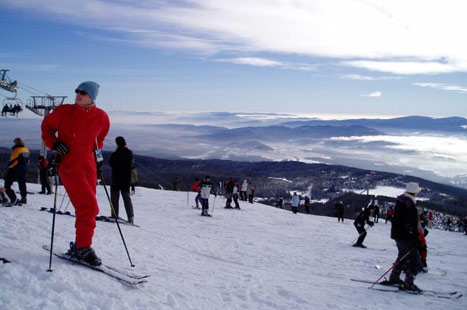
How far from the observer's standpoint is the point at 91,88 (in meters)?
4.73

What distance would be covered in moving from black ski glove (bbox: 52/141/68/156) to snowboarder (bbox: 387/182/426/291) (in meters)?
5.45

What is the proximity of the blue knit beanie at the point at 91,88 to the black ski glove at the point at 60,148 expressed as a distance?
71 cm

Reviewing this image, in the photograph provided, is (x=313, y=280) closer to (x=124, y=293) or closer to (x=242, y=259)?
(x=242, y=259)

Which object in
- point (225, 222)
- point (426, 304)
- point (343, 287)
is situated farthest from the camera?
point (225, 222)

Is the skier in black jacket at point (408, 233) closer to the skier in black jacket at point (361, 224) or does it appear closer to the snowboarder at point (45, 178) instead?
the skier in black jacket at point (361, 224)

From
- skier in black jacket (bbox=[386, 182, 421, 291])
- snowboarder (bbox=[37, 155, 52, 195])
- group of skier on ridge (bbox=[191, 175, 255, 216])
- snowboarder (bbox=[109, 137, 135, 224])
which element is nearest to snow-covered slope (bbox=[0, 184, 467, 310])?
skier in black jacket (bbox=[386, 182, 421, 291])

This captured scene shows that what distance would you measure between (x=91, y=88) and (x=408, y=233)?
5.66 metres

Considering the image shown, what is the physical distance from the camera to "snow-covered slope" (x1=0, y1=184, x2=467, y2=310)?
4.09 m

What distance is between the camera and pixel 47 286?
3971 millimetres

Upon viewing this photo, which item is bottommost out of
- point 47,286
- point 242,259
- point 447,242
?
point 447,242

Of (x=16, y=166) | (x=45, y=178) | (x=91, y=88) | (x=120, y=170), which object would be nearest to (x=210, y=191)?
(x=45, y=178)

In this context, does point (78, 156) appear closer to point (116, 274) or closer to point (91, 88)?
point (91, 88)

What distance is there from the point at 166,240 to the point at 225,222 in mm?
6647

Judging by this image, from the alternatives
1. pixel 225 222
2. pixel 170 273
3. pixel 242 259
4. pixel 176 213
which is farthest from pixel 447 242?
pixel 170 273
